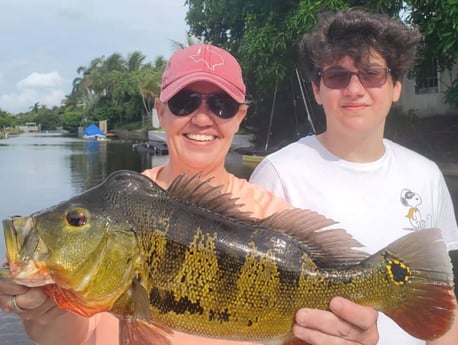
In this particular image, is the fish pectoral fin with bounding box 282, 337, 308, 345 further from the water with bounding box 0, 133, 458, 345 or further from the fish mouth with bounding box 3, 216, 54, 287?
the water with bounding box 0, 133, 458, 345

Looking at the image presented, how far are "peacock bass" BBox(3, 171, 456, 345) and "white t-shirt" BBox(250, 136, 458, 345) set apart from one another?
2.13 ft

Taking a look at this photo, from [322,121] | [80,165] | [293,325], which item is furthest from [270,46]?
[293,325]

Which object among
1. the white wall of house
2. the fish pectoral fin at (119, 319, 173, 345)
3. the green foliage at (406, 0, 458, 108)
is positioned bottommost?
the fish pectoral fin at (119, 319, 173, 345)

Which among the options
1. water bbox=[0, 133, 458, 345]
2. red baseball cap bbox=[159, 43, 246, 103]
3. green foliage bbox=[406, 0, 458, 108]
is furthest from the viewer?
green foliage bbox=[406, 0, 458, 108]

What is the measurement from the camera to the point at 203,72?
8.04 ft

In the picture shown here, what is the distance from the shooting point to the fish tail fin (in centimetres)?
203

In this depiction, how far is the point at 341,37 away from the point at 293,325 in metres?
1.63

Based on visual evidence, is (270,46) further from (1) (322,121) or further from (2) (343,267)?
(2) (343,267)

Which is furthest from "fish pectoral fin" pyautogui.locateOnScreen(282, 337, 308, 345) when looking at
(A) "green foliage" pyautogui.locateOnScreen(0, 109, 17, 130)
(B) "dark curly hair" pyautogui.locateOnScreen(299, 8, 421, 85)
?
(A) "green foliage" pyautogui.locateOnScreen(0, 109, 17, 130)

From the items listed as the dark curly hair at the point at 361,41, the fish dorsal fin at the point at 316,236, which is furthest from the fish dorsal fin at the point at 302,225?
the dark curly hair at the point at 361,41

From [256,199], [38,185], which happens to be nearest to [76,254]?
[256,199]

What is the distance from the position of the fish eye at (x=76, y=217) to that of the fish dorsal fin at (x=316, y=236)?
676mm

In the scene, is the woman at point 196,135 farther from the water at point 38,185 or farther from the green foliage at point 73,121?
the green foliage at point 73,121

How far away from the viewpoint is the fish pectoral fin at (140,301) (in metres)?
1.82
